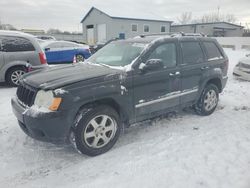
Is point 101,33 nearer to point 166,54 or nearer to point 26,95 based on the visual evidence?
point 166,54

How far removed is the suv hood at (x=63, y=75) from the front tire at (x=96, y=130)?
48 centimetres

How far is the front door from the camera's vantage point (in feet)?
14.4

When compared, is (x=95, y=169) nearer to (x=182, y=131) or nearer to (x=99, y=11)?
(x=182, y=131)

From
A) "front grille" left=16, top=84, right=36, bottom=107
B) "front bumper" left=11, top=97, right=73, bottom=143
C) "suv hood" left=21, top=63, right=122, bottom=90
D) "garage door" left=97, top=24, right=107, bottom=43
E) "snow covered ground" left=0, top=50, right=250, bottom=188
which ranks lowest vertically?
"snow covered ground" left=0, top=50, right=250, bottom=188

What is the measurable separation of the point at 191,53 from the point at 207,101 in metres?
1.18

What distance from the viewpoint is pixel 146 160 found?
12.5 ft

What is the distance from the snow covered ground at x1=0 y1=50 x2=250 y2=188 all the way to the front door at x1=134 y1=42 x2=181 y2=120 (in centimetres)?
50

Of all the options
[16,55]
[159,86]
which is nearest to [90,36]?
[16,55]

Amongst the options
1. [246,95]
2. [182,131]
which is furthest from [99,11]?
[182,131]

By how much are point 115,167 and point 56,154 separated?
99 cm

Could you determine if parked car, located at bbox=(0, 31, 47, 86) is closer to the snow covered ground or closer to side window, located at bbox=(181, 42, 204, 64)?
the snow covered ground

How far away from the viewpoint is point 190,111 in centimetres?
612

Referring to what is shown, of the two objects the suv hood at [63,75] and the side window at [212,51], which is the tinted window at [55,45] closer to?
the side window at [212,51]

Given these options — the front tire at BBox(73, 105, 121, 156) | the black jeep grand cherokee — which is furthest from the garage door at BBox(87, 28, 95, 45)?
the front tire at BBox(73, 105, 121, 156)
